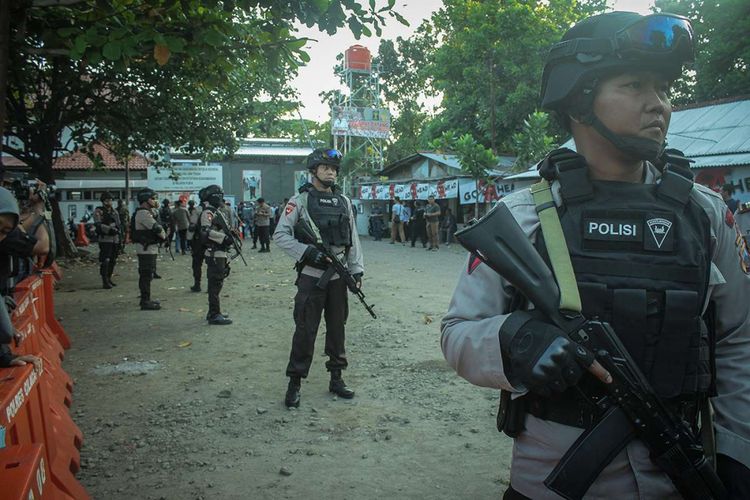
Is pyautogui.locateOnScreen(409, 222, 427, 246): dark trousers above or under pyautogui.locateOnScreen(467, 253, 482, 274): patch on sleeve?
under

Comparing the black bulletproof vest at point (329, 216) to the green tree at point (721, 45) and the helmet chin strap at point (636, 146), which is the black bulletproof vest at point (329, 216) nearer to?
the helmet chin strap at point (636, 146)

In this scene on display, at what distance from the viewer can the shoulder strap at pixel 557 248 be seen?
5.08 feet

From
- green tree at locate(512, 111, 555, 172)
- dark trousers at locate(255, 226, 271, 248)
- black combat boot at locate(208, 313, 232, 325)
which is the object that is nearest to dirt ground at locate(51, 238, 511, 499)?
black combat boot at locate(208, 313, 232, 325)

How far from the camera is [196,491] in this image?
3521mm

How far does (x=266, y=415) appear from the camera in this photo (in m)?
4.76

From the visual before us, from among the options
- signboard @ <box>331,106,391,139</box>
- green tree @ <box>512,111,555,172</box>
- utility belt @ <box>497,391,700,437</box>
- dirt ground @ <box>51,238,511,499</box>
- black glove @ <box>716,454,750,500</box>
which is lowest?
dirt ground @ <box>51,238,511,499</box>

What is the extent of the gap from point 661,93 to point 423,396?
3.84 metres

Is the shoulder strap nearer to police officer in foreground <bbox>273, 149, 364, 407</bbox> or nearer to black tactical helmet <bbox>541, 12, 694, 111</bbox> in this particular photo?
black tactical helmet <bbox>541, 12, 694, 111</bbox>

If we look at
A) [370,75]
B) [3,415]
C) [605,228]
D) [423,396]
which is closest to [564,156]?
[605,228]

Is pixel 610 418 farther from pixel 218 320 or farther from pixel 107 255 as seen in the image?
pixel 107 255

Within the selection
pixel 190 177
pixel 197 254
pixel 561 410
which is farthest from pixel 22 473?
pixel 190 177

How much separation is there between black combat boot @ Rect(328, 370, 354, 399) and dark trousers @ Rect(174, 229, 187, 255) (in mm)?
14241

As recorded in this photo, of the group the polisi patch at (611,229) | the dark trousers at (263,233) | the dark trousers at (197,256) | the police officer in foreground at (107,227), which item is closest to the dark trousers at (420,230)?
the dark trousers at (263,233)

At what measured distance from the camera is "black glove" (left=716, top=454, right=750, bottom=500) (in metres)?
1.54
